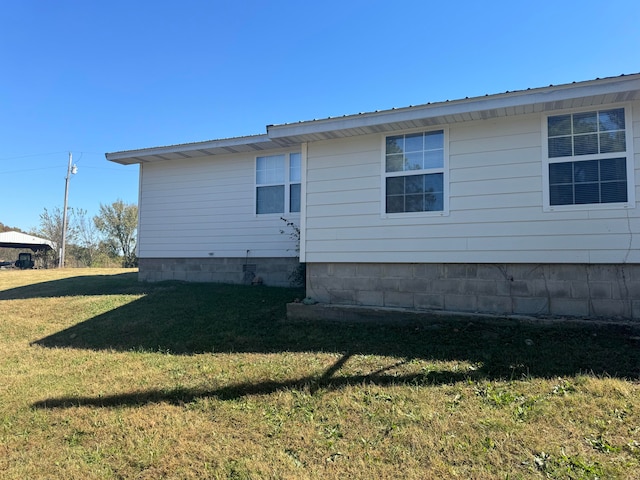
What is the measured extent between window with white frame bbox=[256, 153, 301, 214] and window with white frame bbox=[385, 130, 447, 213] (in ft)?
12.3

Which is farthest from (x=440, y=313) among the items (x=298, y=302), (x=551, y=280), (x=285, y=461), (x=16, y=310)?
(x=16, y=310)

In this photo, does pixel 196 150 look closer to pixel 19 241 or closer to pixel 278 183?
pixel 278 183

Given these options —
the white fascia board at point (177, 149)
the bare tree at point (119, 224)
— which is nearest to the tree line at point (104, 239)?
the bare tree at point (119, 224)

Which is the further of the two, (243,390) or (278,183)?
(278,183)

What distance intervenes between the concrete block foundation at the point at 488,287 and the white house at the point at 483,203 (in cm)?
1

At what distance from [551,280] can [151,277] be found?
9602mm

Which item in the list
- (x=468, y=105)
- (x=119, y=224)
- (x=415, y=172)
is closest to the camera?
(x=468, y=105)

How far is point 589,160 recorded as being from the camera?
5414 millimetres

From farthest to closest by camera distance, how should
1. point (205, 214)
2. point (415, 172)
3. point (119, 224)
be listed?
point (119, 224), point (205, 214), point (415, 172)

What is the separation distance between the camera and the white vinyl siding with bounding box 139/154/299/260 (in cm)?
1027

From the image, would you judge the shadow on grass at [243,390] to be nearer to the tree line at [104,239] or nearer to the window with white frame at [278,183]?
the window with white frame at [278,183]

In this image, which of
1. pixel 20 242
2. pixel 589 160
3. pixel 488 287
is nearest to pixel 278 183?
pixel 488 287

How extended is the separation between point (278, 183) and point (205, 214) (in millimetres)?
2217

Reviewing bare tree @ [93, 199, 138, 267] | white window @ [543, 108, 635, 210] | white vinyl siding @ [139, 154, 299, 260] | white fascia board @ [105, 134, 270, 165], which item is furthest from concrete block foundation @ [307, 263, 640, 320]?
bare tree @ [93, 199, 138, 267]
